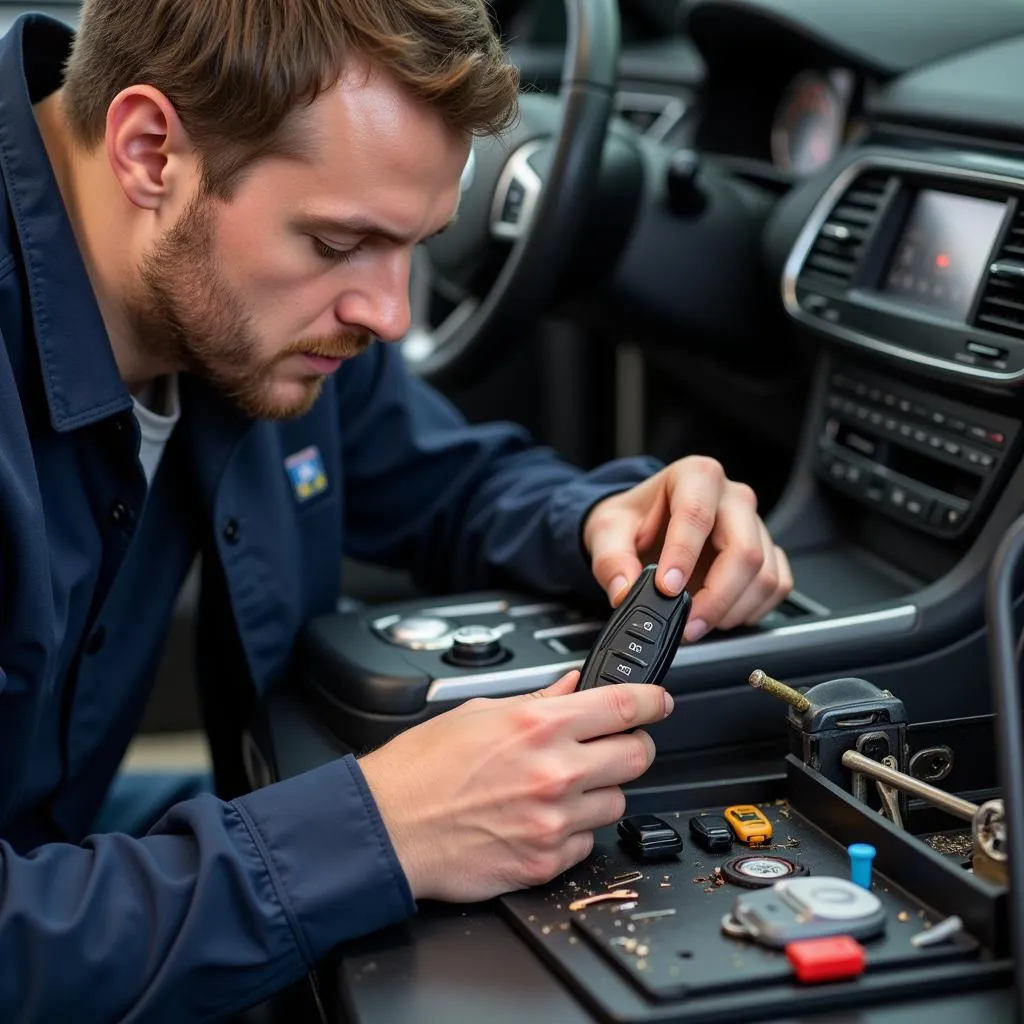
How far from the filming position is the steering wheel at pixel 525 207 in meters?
1.20

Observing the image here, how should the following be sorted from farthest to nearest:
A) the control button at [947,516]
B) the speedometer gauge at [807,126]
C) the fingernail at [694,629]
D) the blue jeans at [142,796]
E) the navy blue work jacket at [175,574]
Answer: the speedometer gauge at [807,126]
the blue jeans at [142,796]
the control button at [947,516]
the fingernail at [694,629]
the navy blue work jacket at [175,574]

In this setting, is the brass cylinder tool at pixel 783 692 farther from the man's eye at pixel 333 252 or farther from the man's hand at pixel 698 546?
the man's eye at pixel 333 252

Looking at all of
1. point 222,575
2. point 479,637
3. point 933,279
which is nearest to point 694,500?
point 479,637

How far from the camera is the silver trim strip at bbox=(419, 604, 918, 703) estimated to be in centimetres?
93

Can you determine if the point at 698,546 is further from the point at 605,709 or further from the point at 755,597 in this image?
the point at 605,709

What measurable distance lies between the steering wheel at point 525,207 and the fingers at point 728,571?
1.14 feet

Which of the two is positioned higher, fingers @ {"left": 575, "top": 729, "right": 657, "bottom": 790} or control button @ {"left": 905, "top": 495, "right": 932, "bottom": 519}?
control button @ {"left": 905, "top": 495, "right": 932, "bottom": 519}

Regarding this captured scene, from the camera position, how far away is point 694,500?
983 millimetres

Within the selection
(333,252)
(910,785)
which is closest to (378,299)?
(333,252)

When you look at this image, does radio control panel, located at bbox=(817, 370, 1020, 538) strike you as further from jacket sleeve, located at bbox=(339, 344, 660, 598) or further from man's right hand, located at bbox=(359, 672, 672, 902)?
man's right hand, located at bbox=(359, 672, 672, 902)

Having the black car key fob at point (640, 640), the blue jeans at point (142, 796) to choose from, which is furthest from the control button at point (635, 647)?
the blue jeans at point (142, 796)

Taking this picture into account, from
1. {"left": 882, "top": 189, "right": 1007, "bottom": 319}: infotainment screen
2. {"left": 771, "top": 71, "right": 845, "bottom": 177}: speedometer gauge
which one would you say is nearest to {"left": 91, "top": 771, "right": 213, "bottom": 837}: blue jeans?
{"left": 882, "top": 189, "right": 1007, "bottom": 319}: infotainment screen

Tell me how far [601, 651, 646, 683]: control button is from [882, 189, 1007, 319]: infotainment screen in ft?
1.41

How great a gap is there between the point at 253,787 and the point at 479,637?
0.87 feet
